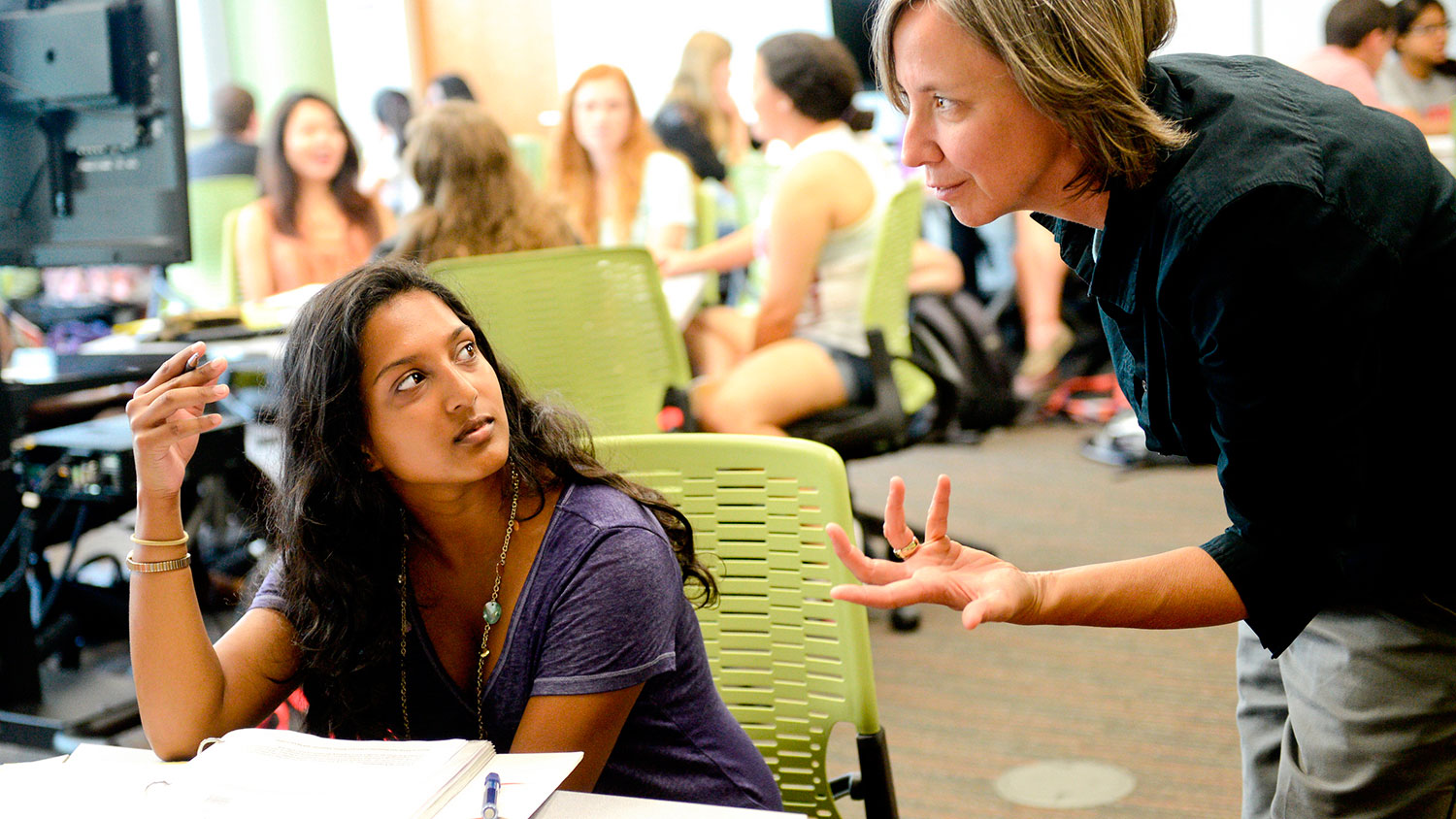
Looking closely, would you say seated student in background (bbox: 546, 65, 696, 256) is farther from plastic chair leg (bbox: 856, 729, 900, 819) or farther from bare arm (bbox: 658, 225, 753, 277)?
plastic chair leg (bbox: 856, 729, 900, 819)

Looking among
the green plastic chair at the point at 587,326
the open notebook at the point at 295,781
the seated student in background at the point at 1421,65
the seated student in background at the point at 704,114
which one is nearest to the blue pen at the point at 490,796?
the open notebook at the point at 295,781

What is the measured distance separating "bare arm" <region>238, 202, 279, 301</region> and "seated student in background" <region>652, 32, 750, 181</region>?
156cm

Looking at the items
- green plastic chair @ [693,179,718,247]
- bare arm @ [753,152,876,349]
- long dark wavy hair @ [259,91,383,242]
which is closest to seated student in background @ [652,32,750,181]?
green plastic chair @ [693,179,718,247]

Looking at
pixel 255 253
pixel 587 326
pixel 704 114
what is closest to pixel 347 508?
pixel 587 326

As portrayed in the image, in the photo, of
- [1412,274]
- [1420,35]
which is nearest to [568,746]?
[1412,274]

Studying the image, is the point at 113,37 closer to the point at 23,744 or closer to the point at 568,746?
the point at 23,744

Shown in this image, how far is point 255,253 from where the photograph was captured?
11.7ft

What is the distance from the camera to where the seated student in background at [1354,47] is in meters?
3.65

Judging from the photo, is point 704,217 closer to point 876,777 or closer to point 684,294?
point 684,294

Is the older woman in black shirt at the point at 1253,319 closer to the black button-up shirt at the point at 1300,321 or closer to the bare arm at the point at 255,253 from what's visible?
the black button-up shirt at the point at 1300,321

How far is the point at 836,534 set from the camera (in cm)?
92

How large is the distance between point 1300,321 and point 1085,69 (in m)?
0.24

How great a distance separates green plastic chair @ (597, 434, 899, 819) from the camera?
123cm

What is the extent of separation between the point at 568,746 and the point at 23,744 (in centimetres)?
165
